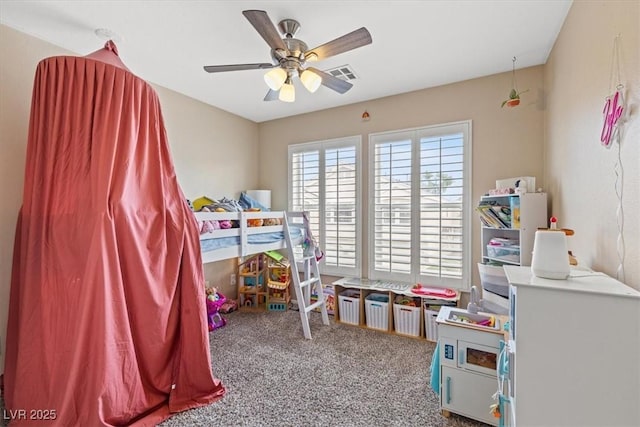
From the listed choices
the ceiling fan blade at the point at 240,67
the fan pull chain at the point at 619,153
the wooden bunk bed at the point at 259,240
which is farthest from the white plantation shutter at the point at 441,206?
the ceiling fan blade at the point at 240,67

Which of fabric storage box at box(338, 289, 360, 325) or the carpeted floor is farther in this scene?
fabric storage box at box(338, 289, 360, 325)

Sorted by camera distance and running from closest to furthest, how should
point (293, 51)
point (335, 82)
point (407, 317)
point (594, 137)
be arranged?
1. point (594, 137)
2. point (293, 51)
3. point (335, 82)
4. point (407, 317)

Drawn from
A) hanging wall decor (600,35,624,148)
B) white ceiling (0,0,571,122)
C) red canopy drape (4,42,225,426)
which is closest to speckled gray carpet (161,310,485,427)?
red canopy drape (4,42,225,426)

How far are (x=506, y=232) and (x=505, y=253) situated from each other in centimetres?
35

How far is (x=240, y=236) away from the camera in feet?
8.21

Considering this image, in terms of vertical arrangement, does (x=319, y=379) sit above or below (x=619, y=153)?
below

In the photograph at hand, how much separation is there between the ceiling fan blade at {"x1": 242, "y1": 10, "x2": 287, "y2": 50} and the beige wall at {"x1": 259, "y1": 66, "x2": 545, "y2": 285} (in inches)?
69.4

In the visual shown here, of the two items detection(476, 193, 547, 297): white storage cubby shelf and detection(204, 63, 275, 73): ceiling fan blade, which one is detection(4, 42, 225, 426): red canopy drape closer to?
detection(204, 63, 275, 73): ceiling fan blade

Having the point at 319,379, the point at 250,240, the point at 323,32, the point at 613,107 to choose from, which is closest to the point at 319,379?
the point at 319,379

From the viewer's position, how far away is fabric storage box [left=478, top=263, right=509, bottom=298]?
7.51 feet

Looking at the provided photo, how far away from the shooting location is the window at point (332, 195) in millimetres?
3484

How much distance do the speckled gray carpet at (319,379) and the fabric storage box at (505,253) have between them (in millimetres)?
1027

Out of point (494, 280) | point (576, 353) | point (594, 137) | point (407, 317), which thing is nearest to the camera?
point (576, 353)

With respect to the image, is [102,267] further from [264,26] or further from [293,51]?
[293,51]
